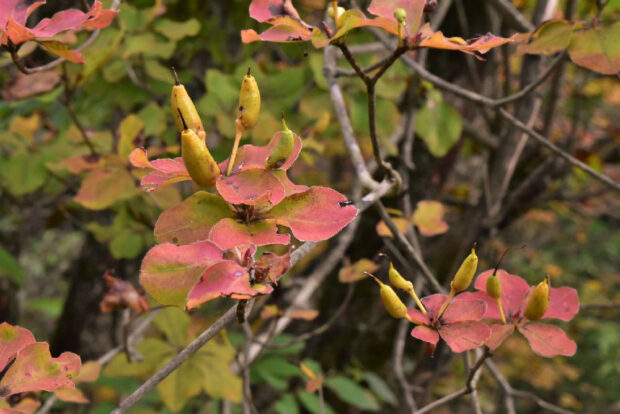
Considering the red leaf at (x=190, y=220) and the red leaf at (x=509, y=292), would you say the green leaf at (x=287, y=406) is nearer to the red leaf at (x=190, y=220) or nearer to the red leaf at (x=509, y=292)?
the red leaf at (x=509, y=292)

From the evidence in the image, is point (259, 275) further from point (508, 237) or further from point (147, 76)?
point (508, 237)

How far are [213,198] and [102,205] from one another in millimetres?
714

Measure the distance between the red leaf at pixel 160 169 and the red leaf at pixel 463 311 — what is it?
0.28 meters

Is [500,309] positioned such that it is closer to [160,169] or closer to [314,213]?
[314,213]

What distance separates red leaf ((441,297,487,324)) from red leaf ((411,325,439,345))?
0.02m

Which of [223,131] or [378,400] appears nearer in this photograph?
[223,131]

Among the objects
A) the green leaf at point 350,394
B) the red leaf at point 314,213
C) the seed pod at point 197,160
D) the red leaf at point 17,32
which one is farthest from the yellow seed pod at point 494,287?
Result: the green leaf at point 350,394

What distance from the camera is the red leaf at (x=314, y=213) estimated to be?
1.51 feet

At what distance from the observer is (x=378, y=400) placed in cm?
231

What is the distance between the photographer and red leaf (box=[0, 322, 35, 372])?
1.76ft

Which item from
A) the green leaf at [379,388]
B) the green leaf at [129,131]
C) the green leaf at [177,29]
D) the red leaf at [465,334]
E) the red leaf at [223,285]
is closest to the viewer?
the red leaf at [223,285]

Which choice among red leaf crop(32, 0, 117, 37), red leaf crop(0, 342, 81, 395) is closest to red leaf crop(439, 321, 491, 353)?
red leaf crop(0, 342, 81, 395)

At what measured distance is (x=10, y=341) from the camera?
54 cm

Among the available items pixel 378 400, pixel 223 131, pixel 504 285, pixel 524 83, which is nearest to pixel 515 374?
pixel 378 400
